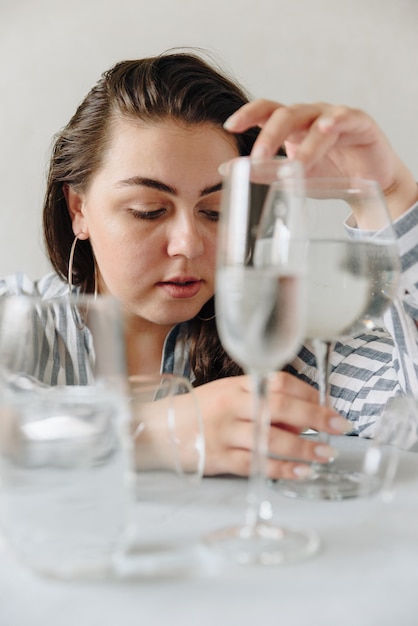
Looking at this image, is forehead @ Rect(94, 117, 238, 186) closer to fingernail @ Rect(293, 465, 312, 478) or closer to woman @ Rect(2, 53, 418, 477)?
woman @ Rect(2, 53, 418, 477)

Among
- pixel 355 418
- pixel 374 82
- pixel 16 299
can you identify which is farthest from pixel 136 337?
pixel 374 82

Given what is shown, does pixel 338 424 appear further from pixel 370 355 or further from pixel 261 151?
pixel 370 355

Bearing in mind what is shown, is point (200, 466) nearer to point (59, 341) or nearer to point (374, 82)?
point (59, 341)

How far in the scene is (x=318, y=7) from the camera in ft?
8.96

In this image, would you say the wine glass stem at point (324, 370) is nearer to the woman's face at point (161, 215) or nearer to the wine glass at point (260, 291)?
the wine glass at point (260, 291)

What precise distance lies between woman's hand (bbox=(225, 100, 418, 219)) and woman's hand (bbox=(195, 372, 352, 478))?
232 mm

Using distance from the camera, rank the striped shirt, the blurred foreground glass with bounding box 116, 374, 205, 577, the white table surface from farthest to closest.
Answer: the striped shirt
the blurred foreground glass with bounding box 116, 374, 205, 577
the white table surface

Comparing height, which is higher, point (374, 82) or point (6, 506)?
point (374, 82)

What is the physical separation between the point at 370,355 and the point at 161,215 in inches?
17.3

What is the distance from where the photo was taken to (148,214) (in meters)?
1.36

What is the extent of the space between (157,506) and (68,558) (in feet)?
0.57

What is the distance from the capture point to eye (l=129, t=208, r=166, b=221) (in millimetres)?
1346

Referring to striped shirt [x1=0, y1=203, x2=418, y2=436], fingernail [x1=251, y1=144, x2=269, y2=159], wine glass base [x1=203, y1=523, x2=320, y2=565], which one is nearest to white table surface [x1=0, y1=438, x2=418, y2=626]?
wine glass base [x1=203, y1=523, x2=320, y2=565]

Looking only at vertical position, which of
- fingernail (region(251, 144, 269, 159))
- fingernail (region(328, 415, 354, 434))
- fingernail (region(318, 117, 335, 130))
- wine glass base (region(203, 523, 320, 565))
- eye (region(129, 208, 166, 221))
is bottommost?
→ wine glass base (region(203, 523, 320, 565))
